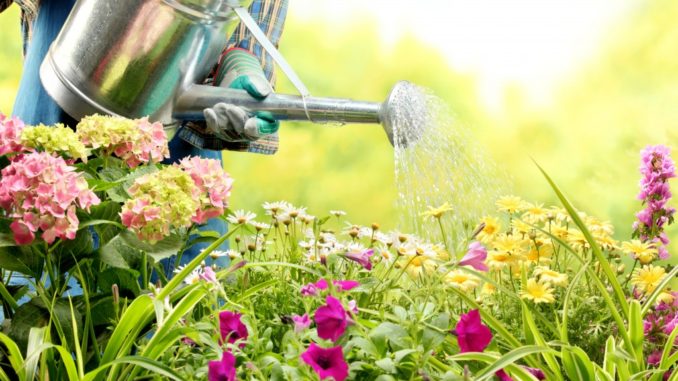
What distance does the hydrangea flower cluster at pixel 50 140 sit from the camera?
927 millimetres

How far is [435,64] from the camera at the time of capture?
260 centimetres

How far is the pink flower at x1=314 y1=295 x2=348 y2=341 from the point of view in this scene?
690mm

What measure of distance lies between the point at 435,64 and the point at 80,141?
1.74 metres

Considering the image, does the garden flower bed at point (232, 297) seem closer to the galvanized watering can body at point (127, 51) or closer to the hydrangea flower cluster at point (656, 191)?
the hydrangea flower cluster at point (656, 191)

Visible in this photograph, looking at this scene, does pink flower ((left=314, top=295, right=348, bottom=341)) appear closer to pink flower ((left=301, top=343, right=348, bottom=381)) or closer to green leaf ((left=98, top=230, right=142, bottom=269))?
pink flower ((left=301, top=343, right=348, bottom=381))

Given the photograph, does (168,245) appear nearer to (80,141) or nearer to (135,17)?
(80,141)

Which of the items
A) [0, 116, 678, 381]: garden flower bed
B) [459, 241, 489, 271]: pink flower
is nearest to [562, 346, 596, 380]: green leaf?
[0, 116, 678, 381]: garden flower bed

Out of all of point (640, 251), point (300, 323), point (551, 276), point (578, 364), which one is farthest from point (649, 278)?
point (300, 323)

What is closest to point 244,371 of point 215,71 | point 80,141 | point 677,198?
point 80,141

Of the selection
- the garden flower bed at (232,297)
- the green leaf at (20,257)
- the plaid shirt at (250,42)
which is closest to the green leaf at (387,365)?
the garden flower bed at (232,297)

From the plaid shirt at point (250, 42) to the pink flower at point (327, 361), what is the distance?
91 centimetres

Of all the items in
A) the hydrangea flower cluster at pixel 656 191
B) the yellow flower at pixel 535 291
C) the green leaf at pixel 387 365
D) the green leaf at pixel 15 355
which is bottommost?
the green leaf at pixel 15 355

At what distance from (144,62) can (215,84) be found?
205mm

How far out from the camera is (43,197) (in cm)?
83
